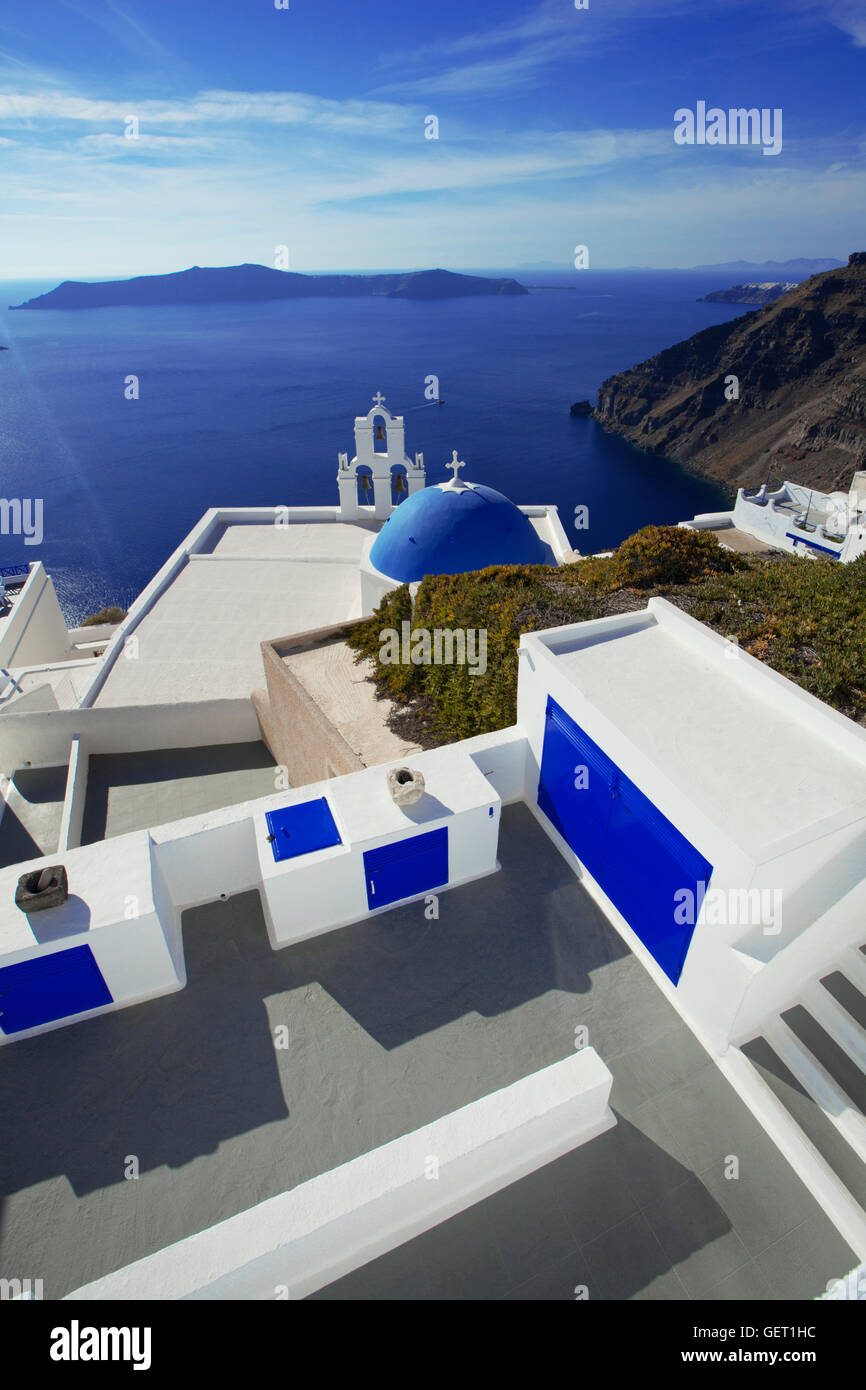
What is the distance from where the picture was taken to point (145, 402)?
124 m

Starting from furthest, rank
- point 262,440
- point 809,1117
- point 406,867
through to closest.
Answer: point 262,440, point 406,867, point 809,1117

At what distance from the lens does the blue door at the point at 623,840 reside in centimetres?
696

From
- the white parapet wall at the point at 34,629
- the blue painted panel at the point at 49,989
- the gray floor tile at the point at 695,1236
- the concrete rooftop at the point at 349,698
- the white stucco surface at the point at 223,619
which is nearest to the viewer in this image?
the gray floor tile at the point at 695,1236

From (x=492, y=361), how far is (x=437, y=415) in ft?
183

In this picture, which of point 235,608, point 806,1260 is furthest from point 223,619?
point 806,1260

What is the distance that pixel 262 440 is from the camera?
328ft

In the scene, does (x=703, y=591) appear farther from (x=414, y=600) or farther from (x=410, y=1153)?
(x=410, y=1153)

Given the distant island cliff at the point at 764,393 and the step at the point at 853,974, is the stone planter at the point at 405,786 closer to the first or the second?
the step at the point at 853,974

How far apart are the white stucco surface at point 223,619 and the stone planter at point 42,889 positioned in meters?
12.3

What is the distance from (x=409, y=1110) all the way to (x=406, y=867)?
2.55 meters

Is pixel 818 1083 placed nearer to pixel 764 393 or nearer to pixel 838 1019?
pixel 838 1019

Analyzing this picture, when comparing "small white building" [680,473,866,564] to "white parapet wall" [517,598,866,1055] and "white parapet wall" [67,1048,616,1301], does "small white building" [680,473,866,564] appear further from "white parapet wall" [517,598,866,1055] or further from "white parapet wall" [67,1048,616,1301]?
"white parapet wall" [67,1048,616,1301]

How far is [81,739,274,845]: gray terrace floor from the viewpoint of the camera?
1516cm

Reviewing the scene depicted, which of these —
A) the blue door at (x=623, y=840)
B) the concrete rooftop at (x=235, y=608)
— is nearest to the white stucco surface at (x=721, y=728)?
the blue door at (x=623, y=840)
